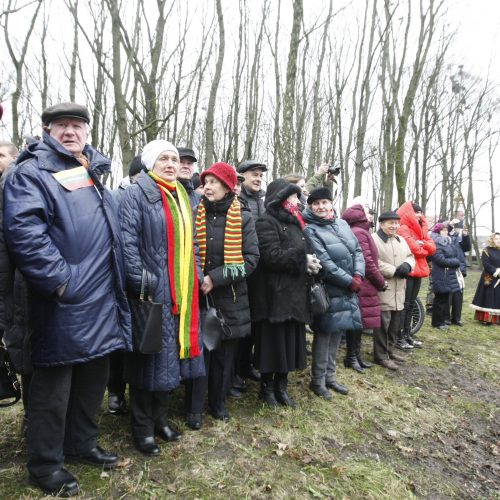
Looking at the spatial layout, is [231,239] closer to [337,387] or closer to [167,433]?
[167,433]

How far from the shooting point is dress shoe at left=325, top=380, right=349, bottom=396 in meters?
4.78

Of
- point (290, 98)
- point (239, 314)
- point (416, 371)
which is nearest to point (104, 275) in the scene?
point (239, 314)

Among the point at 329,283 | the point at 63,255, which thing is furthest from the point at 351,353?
the point at 63,255

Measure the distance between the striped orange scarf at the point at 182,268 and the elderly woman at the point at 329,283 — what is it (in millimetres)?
1636

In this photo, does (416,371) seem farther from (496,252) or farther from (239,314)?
(496,252)

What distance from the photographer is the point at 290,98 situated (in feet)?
26.0

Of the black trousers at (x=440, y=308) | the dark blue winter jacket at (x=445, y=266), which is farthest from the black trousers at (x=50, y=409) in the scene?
the black trousers at (x=440, y=308)

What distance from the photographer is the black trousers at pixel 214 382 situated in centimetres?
362

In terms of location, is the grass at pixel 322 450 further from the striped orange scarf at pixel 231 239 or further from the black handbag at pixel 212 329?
the striped orange scarf at pixel 231 239

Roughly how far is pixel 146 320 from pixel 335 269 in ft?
7.52

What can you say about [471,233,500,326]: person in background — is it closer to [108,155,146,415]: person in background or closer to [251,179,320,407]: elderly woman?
[251,179,320,407]: elderly woman

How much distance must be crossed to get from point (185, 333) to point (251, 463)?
1.08m

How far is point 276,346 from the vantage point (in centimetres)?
404

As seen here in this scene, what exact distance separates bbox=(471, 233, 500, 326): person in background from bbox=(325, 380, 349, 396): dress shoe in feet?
19.6
